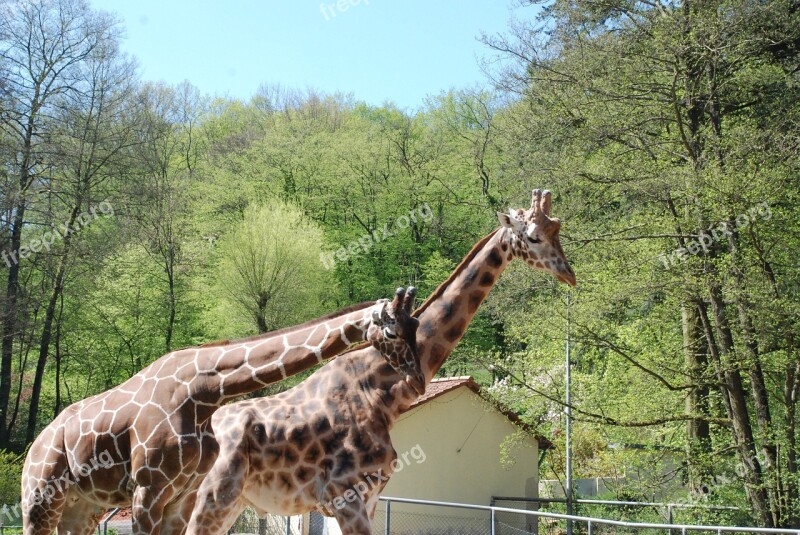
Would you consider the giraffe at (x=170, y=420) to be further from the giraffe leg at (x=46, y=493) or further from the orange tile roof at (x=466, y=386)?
the orange tile roof at (x=466, y=386)

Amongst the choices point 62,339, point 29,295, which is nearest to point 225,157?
point 62,339

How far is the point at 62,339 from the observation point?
32594 millimetres

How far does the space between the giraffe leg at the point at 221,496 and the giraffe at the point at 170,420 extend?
101 cm

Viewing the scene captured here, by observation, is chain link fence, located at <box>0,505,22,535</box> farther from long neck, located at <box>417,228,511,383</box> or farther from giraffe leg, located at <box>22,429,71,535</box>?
long neck, located at <box>417,228,511,383</box>

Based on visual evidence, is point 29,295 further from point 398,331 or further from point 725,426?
point 398,331

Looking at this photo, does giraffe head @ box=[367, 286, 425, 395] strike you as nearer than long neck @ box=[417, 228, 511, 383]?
Yes

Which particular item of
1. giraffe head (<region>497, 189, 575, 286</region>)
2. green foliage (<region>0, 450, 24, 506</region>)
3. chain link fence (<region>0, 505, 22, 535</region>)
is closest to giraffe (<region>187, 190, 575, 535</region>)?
giraffe head (<region>497, 189, 575, 286</region>)

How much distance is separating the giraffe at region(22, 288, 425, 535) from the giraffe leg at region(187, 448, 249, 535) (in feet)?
3.30

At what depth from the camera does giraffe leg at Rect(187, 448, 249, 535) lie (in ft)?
25.9

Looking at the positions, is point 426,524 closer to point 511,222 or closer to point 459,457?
point 459,457

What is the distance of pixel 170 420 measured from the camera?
6383 millimetres

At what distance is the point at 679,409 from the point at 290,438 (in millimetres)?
11804

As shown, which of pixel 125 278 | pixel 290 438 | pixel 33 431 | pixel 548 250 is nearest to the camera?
pixel 548 250

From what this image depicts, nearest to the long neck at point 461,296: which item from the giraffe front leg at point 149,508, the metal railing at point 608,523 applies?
the giraffe front leg at point 149,508
